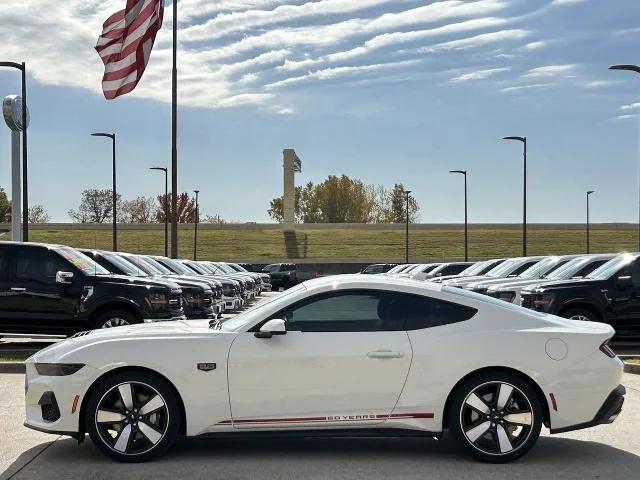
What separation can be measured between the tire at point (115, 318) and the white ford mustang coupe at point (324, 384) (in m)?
6.51

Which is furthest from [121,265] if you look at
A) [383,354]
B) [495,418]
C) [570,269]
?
[495,418]

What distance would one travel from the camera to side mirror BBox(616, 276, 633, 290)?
14.1 meters

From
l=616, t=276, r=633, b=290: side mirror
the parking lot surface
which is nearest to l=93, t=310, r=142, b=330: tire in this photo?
the parking lot surface

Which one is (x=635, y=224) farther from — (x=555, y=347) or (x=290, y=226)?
(x=555, y=347)

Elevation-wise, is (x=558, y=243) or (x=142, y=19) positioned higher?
(x=142, y=19)

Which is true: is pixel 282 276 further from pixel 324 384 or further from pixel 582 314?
pixel 324 384

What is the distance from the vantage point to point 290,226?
3912 inches

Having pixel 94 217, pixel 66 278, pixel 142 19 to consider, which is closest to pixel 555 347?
pixel 66 278

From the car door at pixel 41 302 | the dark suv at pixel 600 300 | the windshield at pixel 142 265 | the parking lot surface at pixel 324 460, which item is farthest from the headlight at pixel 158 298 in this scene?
the dark suv at pixel 600 300

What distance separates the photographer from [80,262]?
43.4 ft

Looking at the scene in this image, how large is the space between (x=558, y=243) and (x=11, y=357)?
84.2 meters

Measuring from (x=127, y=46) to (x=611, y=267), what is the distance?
1193 cm

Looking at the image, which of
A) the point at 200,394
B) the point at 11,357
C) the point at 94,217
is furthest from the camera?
the point at 94,217

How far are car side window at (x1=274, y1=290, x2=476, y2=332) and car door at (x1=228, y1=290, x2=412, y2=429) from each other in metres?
0.11
